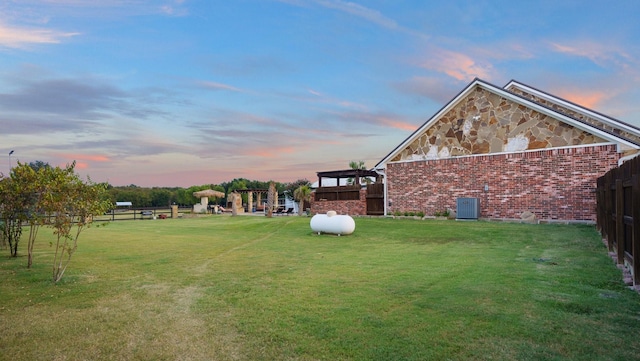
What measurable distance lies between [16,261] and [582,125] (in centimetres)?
2159

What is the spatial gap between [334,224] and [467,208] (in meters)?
8.47

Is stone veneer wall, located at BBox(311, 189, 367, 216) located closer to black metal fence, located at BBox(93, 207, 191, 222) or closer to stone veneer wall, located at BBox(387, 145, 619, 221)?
stone veneer wall, located at BBox(387, 145, 619, 221)

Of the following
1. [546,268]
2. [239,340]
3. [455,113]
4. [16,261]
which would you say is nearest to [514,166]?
[455,113]

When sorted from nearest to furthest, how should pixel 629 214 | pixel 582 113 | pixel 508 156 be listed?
pixel 629 214 < pixel 508 156 < pixel 582 113

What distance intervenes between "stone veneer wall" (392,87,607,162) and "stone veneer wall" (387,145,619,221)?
433mm

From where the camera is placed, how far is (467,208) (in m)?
20.2

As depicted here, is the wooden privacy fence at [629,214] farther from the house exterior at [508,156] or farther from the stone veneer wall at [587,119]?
the stone veneer wall at [587,119]

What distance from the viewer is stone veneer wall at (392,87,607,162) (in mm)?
18312

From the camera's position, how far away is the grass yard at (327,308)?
13.4 ft

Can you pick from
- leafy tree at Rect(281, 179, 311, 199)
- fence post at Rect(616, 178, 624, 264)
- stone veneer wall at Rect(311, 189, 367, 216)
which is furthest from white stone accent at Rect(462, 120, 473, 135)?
leafy tree at Rect(281, 179, 311, 199)

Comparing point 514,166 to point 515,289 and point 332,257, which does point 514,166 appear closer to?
point 332,257

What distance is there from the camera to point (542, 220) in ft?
60.2

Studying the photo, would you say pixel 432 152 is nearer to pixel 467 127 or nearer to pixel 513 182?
pixel 467 127

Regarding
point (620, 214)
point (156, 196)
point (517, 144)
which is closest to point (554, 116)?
point (517, 144)
